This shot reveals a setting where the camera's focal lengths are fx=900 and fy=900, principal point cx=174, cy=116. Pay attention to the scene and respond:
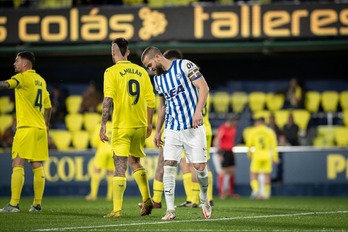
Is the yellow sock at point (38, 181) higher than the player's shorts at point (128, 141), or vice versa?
the player's shorts at point (128, 141)

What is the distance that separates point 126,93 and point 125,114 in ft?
0.85

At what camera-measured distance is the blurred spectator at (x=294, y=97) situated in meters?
23.6

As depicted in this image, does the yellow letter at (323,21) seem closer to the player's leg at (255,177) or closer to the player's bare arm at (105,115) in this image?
the player's leg at (255,177)

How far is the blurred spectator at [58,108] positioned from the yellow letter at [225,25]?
203 inches

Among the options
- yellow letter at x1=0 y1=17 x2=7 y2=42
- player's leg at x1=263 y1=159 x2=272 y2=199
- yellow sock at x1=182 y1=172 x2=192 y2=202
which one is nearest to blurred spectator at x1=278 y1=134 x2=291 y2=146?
player's leg at x1=263 y1=159 x2=272 y2=199

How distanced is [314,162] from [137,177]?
34.1 feet

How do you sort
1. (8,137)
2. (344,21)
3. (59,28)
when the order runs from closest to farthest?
1. (344,21)
2. (59,28)
3. (8,137)

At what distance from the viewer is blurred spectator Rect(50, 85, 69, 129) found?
23.9 m

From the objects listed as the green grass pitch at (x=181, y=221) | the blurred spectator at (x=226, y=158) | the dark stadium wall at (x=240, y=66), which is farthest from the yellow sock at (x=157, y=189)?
the dark stadium wall at (x=240, y=66)

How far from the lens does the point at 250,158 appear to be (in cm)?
2148

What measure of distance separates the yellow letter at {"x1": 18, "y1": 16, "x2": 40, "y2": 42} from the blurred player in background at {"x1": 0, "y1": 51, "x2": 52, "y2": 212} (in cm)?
930

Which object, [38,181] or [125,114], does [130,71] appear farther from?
[38,181]

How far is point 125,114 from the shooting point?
1106cm

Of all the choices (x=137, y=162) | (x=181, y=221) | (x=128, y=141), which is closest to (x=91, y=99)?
(x=137, y=162)
